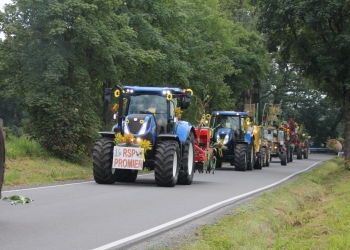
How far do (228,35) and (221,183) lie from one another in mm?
27391

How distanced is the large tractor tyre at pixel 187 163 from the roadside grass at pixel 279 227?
11.7 feet

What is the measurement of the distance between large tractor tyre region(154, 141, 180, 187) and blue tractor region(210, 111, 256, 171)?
40.4 ft

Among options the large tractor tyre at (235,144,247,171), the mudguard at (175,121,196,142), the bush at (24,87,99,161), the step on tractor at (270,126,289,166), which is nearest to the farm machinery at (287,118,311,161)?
→ the step on tractor at (270,126,289,166)

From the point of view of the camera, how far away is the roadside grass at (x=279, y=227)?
948cm

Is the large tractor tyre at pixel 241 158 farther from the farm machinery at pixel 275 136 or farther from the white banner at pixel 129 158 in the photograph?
the white banner at pixel 129 158

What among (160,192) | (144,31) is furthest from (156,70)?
(160,192)

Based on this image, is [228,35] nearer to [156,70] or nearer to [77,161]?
[156,70]

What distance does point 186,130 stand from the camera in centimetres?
2022

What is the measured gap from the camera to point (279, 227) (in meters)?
11.8

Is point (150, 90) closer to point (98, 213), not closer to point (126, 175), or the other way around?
point (126, 175)

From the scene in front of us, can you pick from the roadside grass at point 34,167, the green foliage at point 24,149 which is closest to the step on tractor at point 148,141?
the roadside grass at point 34,167

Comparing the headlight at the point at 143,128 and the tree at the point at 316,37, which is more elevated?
the tree at the point at 316,37

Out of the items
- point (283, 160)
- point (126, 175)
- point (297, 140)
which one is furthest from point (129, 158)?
point (297, 140)

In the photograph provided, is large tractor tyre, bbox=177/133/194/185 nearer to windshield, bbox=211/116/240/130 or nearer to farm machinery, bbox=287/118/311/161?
windshield, bbox=211/116/240/130
